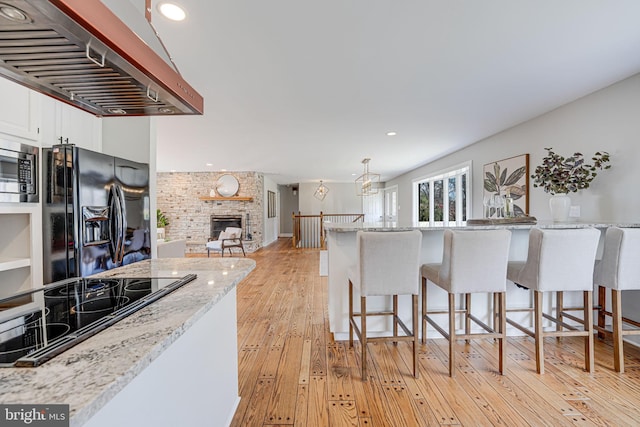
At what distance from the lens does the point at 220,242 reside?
7.15 m

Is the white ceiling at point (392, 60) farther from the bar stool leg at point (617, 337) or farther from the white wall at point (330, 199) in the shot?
the white wall at point (330, 199)

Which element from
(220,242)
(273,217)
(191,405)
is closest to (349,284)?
(191,405)

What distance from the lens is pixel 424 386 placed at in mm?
2014

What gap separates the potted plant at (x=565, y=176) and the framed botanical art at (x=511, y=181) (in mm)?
617

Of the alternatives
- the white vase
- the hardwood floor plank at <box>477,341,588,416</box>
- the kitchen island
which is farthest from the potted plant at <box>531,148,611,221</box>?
the hardwood floor plank at <box>477,341,588,416</box>

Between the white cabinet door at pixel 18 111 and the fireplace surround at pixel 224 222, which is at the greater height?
the white cabinet door at pixel 18 111

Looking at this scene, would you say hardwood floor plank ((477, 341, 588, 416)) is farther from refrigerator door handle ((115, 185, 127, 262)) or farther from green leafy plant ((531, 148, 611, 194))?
refrigerator door handle ((115, 185, 127, 262))

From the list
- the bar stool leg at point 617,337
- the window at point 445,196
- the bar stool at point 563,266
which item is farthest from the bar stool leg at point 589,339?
the window at point 445,196

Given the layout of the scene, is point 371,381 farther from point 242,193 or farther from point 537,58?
point 242,193

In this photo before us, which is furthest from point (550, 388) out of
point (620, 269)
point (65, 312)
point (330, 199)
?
point (330, 199)

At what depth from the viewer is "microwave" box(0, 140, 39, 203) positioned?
1.85 meters

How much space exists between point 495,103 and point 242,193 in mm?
6607

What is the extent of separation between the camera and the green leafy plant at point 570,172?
2.82m

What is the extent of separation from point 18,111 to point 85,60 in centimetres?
167
